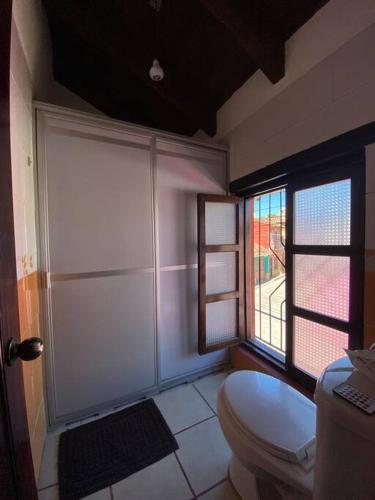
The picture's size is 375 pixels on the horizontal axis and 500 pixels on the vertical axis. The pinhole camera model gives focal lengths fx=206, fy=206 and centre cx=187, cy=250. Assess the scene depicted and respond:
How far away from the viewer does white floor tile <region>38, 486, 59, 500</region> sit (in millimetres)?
1061

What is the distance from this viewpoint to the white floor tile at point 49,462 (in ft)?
3.70

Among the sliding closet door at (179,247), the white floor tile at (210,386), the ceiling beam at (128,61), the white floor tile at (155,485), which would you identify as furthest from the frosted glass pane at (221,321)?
the ceiling beam at (128,61)

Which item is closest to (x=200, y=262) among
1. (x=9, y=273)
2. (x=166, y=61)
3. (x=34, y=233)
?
(x=34, y=233)

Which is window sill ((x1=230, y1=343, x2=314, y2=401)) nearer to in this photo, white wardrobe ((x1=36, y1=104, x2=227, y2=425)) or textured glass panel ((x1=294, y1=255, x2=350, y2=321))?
white wardrobe ((x1=36, y1=104, x2=227, y2=425))

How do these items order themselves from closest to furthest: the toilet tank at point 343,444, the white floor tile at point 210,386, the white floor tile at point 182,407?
the toilet tank at point 343,444 → the white floor tile at point 182,407 → the white floor tile at point 210,386

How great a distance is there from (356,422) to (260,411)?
68cm

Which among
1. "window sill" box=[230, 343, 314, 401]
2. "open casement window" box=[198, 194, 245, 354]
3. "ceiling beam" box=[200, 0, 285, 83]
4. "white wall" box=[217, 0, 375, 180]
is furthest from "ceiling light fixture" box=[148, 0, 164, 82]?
"window sill" box=[230, 343, 314, 401]

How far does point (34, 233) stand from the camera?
1.30 m

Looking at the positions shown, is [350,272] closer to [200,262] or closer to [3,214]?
[200,262]

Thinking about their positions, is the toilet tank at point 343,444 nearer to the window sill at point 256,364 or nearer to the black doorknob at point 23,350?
the black doorknob at point 23,350

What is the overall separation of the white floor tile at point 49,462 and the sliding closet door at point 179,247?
2.62 ft

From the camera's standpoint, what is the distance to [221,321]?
1977 millimetres

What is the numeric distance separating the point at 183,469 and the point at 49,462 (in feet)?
2.61

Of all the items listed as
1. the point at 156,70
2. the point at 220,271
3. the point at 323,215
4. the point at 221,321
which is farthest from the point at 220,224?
the point at 156,70
